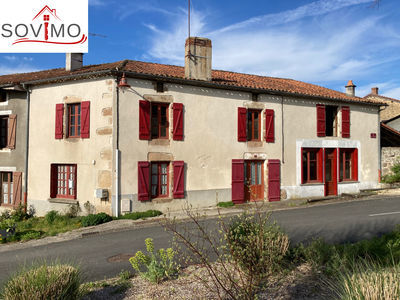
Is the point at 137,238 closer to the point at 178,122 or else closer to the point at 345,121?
the point at 178,122

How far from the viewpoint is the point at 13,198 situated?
1352cm

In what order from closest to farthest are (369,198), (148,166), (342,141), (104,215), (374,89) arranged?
1. (104,215)
2. (148,166)
3. (369,198)
4. (342,141)
5. (374,89)

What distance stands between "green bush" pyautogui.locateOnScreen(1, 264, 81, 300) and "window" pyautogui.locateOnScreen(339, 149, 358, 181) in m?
15.6

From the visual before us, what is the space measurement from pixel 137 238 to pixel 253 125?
799cm

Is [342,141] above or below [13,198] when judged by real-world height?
above

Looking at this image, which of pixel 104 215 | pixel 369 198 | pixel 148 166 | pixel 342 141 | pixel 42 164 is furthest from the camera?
pixel 342 141

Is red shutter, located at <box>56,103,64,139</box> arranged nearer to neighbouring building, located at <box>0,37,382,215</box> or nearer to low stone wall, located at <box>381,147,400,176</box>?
neighbouring building, located at <box>0,37,382,215</box>

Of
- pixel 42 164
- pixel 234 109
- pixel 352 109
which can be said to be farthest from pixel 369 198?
pixel 42 164

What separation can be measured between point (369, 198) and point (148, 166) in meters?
10.5

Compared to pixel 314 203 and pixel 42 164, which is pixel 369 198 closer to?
pixel 314 203

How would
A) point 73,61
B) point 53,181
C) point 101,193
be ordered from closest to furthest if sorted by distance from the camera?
point 101,193, point 53,181, point 73,61

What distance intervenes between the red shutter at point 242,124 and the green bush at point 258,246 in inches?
344

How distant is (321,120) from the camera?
631 inches

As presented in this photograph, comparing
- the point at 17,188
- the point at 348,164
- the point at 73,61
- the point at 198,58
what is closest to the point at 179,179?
the point at 198,58
